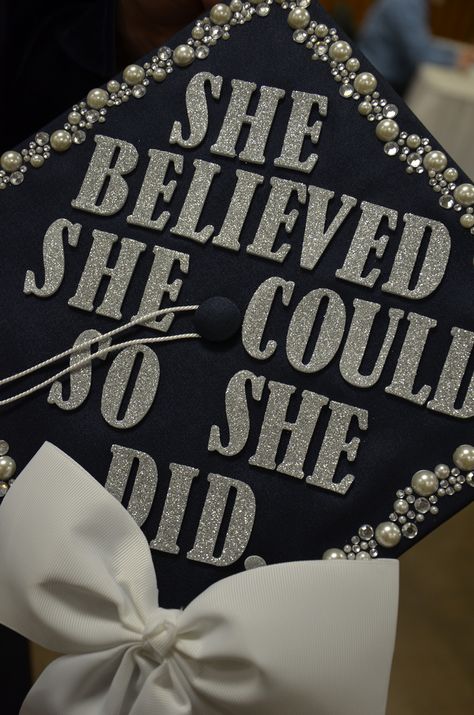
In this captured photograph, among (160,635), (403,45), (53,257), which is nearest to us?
(160,635)

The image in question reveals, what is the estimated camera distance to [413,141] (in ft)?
2.01

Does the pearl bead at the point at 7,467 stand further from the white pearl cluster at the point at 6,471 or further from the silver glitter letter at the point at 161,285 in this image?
the silver glitter letter at the point at 161,285

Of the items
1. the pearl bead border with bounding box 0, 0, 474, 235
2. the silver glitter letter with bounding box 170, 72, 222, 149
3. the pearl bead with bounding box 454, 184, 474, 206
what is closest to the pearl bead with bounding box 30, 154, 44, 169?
the pearl bead border with bounding box 0, 0, 474, 235

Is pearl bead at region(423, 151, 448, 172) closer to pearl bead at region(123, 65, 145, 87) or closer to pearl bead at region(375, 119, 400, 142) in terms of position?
pearl bead at region(375, 119, 400, 142)

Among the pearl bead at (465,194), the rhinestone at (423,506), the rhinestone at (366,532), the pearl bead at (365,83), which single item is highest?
the pearl bead at (365,83)

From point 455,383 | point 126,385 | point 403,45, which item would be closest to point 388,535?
point 455,383

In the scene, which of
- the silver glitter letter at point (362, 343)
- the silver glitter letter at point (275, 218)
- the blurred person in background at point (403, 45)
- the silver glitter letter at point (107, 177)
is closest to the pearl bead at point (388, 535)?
the silver glitter letter at point (362, 343)

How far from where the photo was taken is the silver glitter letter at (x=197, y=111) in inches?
25.0

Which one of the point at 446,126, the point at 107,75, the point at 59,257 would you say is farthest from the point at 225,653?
the point at 446,126

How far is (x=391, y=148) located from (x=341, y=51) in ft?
A: 0.28

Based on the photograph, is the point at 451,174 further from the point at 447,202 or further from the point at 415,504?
the point at 415,504

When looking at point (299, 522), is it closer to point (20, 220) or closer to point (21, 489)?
point (21, 489)

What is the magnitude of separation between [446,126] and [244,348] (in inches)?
72.6

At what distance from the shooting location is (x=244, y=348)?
613 millimetres
